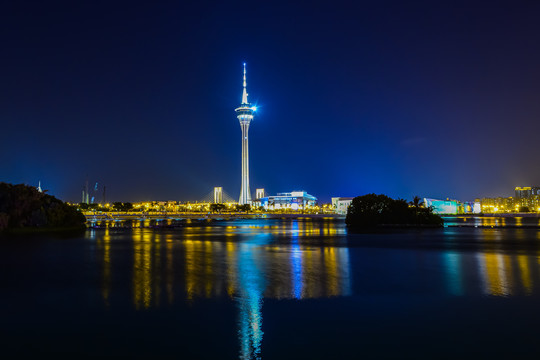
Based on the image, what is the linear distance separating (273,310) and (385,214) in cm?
6582

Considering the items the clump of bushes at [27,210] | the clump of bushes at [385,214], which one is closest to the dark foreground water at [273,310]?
the clump of bushes at [27,210]

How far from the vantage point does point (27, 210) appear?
2350 inches

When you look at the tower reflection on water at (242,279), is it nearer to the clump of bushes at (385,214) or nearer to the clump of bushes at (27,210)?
the clump of bushes at (27,210)

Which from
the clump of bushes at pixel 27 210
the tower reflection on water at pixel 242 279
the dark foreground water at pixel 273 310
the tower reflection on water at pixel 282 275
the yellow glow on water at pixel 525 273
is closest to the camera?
the dark foreground water at pixel 273 310

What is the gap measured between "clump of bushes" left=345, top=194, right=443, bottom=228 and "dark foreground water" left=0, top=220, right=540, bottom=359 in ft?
165

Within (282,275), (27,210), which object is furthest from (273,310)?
(27,210)

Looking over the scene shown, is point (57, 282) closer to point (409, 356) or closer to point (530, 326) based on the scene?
point (409, 356)

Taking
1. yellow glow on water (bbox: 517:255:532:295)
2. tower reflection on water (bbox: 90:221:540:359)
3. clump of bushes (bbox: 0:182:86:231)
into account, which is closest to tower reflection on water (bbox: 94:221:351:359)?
tower reflection on water (bbox: 90:221:540:359)

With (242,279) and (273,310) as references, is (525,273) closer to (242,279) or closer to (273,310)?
(242,279)

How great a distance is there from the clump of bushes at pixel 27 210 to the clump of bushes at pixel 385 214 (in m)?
48.6

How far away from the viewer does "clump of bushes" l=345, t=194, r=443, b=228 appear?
76.3 meters

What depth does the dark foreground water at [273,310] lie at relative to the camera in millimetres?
10477

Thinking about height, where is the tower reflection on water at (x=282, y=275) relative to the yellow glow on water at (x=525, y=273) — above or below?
above

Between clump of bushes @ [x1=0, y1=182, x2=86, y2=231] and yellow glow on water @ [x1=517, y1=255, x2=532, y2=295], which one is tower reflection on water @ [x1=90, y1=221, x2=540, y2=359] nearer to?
yellow glow on water @ [x1=517, y1=255, x2=532, y2=295]
